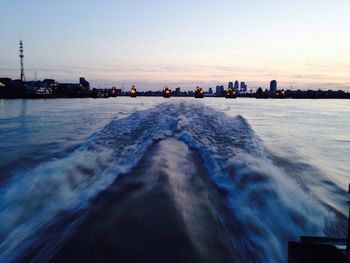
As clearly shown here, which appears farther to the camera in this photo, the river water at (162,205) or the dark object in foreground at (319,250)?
the river water at (162,205)

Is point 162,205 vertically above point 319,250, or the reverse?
point 319,250

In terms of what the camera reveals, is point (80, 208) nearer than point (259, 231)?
No

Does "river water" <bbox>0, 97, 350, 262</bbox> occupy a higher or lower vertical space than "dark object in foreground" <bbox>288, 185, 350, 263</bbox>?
lower

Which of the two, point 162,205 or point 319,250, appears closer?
point 319,250

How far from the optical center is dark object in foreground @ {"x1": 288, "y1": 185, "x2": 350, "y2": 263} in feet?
9.10

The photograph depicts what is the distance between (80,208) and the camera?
15.8 feet

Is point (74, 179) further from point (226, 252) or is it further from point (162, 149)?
point (226, 252)

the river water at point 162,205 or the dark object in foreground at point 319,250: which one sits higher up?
the dark object in foreground at point 319,250

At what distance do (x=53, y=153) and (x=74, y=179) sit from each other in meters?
4.02

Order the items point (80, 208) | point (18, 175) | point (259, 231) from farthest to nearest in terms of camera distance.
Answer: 1. point (18, 175)
2. point (80, 208)
3. point (259, 231)

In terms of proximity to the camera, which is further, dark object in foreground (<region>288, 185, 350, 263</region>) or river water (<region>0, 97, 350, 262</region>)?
river water (<region>0, 97, 350, 262</region>)

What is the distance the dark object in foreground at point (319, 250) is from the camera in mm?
2773

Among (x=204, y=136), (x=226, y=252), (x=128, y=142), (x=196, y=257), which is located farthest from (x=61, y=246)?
(x=204, y=136)

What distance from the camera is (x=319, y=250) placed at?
9.70 feet
